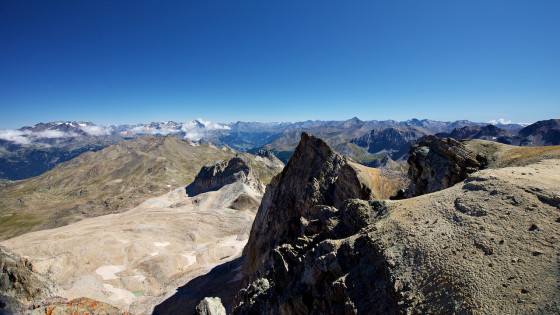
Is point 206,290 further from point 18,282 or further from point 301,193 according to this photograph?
point 301,193

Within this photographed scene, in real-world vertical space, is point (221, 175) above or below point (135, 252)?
above

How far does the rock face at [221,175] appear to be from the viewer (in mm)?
159375

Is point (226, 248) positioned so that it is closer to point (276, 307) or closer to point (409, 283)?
point (276, 307)

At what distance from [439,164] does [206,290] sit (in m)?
49.0

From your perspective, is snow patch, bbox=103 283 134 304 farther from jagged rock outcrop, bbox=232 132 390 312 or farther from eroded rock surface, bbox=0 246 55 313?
jagged rock outcrop, bbox=232 132 390 312

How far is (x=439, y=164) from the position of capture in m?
31.5

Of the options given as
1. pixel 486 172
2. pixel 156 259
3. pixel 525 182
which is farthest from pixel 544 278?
pixel 156 259

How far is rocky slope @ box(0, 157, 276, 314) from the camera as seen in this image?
4984 cm

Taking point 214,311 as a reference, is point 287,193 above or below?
above

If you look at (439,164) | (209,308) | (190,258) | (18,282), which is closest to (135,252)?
(190,258)

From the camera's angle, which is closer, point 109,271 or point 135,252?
point 109,271

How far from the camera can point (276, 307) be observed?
1939cm

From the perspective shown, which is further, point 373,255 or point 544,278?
point 373,255

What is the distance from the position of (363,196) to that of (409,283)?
22.0 meters
